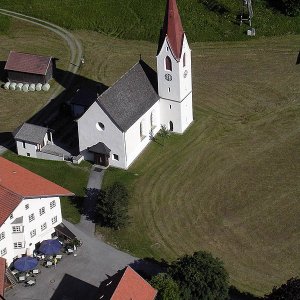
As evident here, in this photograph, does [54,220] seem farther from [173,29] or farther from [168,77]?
[173,29]

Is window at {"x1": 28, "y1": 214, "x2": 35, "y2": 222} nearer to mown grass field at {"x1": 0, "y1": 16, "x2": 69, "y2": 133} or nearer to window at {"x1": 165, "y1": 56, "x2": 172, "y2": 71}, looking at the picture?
mown grass field at {"x1": 0, "y1": 16, "x2": 69, "y2": 133}

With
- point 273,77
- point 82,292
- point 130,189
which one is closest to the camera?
point 82,292

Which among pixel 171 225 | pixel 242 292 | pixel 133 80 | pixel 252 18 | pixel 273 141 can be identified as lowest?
pixel 242 292

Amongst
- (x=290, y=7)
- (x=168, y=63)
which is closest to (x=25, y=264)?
(x=168, y=63)

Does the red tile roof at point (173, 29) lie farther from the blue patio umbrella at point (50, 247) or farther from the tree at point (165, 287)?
the tree at point (165, 287)

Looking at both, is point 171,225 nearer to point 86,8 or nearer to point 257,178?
point 257,178

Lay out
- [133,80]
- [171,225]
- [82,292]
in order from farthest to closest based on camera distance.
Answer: [133,80], [171,225], [82,292]

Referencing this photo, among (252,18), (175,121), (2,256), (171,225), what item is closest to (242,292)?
(171,225)
